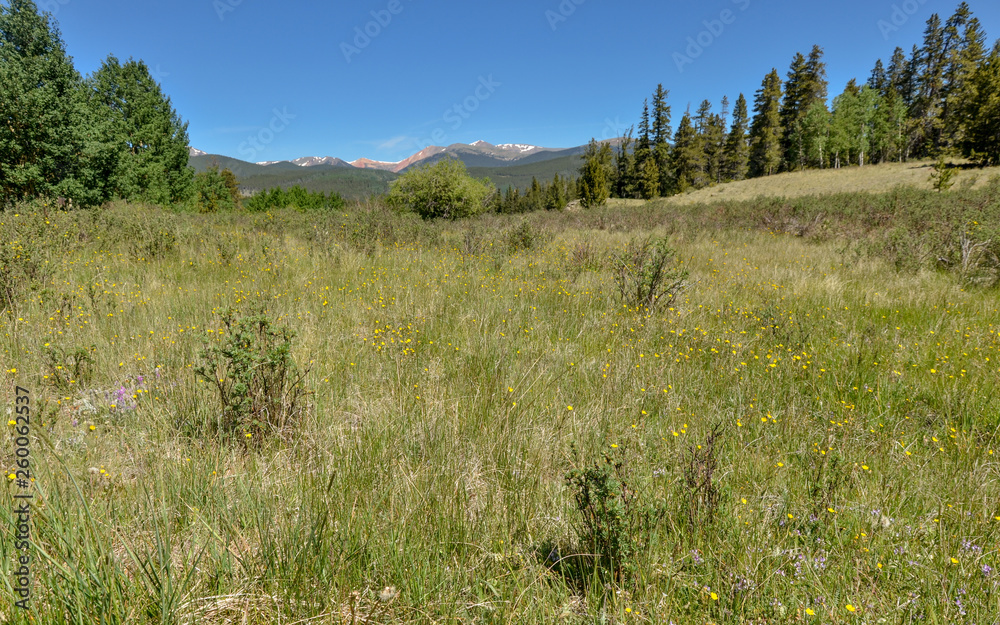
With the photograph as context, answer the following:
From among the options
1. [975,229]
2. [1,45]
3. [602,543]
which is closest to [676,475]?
[602,543]

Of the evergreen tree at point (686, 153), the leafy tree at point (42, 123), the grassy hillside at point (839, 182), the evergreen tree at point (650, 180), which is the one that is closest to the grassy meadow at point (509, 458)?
the leafy tree at point (42, 123)

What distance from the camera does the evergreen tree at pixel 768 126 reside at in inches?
2096

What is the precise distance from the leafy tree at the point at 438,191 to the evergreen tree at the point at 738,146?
151 feet

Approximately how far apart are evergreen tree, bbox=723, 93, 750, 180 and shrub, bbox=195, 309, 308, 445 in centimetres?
7264

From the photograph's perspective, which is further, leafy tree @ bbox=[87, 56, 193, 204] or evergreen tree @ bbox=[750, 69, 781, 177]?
evergreen tree @ bbox=[750, 69, 781, 177]

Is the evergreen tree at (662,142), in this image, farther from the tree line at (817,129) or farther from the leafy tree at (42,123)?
the leafy tree at (42,123)

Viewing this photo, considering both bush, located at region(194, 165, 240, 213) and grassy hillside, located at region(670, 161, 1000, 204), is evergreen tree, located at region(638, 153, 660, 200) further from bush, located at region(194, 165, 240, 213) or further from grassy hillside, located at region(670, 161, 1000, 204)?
bush, located at region(194, 165, 240, 213)

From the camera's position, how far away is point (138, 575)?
1.38 m

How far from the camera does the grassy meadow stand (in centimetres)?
149

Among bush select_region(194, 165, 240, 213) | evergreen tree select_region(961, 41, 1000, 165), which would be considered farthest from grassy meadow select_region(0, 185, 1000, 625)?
bush select_region(194, 165, 240, 213)

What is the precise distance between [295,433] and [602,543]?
1959mm

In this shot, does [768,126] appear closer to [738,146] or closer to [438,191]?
[738,146]

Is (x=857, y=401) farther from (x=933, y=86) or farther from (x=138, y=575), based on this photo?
(x=933, y=86)

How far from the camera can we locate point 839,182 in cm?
3622
